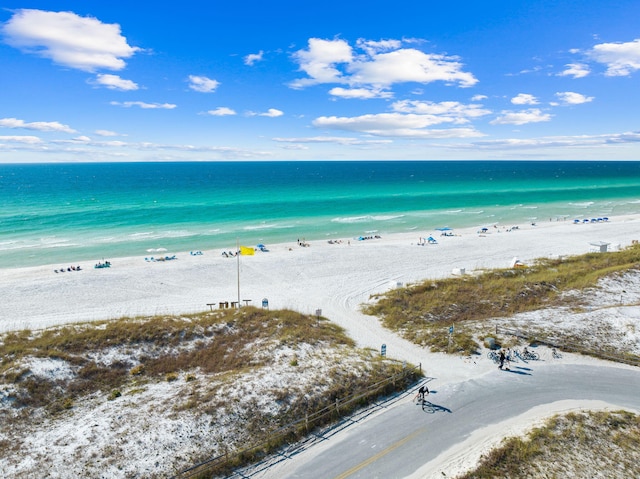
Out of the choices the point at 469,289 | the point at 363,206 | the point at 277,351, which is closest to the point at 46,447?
the point at 277,351

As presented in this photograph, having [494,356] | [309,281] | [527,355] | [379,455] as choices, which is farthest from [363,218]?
[379,455]

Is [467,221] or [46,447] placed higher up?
[467,221]

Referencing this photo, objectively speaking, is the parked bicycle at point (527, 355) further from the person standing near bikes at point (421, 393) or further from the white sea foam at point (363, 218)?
the white sea foam at point (363, 218)

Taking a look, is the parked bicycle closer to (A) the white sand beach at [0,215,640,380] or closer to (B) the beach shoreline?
(A) the white sand beach at [0,215,640,380]

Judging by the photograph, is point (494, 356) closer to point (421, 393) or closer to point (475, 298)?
point (421, 393)

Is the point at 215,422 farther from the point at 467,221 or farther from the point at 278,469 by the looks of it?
the point at 467,221

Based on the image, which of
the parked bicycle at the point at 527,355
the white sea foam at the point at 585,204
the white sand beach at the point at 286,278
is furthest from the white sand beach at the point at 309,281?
the white sea foam at the point at 585,204

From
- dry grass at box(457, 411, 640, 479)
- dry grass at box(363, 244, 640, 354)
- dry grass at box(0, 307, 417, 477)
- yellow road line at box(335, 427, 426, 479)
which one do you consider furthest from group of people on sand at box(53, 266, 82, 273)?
dry grass at box(457, 411, 640, 479)
